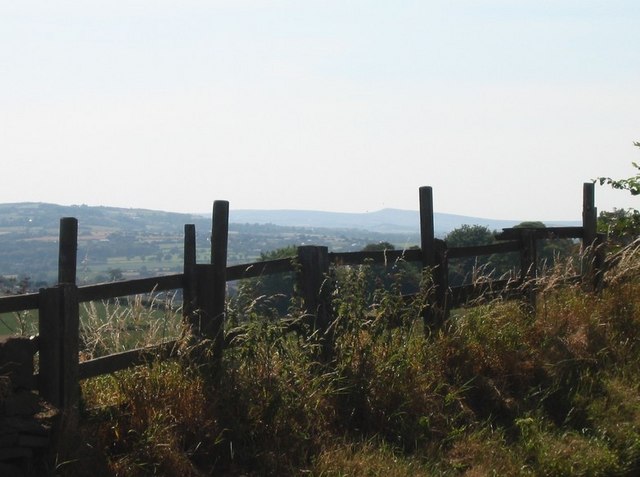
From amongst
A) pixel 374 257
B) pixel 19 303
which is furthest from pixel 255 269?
pixel 19 303

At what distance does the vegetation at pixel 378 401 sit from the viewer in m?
7.35

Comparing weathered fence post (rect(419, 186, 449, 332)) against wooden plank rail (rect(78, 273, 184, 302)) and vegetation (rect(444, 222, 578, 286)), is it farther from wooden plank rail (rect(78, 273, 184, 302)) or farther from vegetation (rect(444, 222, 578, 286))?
wooden plank rail (rect(78, 273, 184, 302))

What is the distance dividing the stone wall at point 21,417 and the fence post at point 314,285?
3.01m

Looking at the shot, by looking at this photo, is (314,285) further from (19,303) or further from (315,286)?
(19,303)

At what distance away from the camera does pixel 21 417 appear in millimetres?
6602

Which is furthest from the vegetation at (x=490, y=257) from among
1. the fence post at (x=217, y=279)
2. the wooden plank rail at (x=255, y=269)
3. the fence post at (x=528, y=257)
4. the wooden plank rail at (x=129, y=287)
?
the wooden plank rail at (x=129, y=287)

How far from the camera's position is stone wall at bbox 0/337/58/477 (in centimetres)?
647

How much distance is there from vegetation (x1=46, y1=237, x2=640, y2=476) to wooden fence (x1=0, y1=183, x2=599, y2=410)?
0.61ft

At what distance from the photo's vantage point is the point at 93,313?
316 inches

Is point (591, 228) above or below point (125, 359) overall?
above

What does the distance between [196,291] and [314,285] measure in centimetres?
134

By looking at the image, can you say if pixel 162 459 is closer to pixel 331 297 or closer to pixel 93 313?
pixel 93 313

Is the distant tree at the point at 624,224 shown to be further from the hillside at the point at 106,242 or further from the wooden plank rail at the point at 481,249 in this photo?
the hillside at the point at 106,242

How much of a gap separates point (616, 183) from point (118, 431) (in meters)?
9.77
